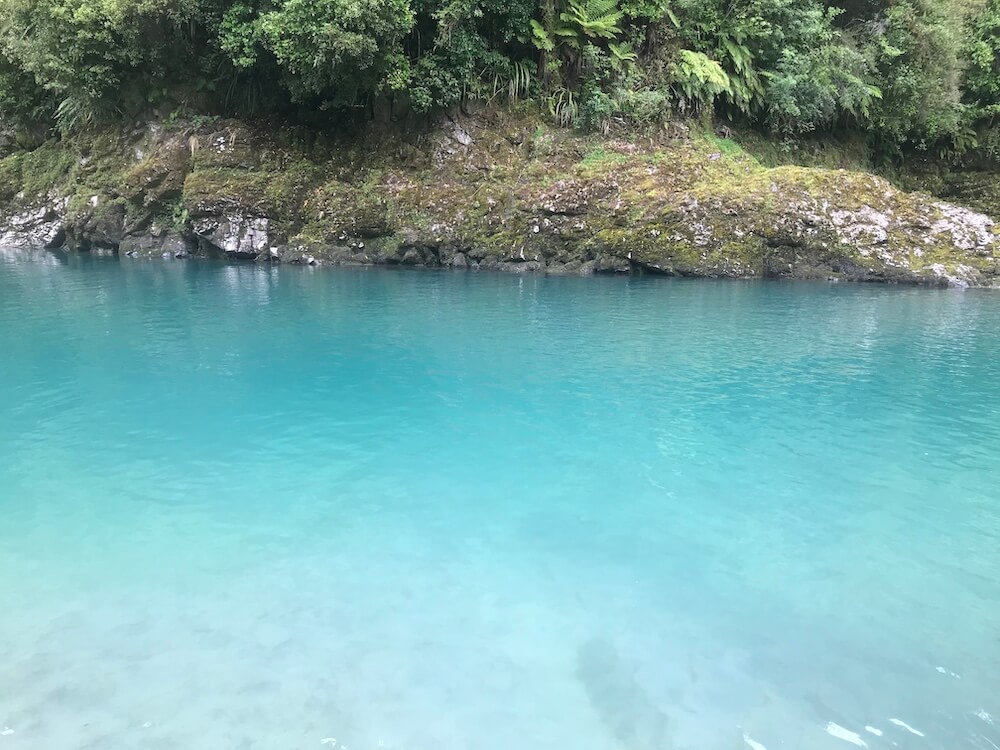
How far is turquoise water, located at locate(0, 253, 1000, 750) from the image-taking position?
11.4ft

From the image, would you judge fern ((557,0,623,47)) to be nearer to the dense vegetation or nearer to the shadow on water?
the dense vegetation

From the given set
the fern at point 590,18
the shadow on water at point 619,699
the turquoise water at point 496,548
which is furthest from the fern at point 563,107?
the shadow on water at point 619,699

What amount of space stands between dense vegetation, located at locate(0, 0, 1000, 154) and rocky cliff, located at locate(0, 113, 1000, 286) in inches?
42.1

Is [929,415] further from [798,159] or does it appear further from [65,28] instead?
[65,28]

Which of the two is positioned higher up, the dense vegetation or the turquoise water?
the dense vegetation

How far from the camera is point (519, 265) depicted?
20.2 m

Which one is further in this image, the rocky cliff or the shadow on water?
the rocky cliff

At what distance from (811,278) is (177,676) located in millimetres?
18229

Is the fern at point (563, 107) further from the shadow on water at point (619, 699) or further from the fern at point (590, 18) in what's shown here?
the shadow on water at point (619, 699)

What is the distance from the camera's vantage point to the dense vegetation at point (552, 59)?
19.7 meters

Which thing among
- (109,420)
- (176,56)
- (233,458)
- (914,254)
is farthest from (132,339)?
(914,254)

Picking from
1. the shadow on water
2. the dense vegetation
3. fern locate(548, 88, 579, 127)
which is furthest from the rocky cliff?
the shadow on water

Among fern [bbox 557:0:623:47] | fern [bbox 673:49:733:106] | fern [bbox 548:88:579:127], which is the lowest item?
fern [bbox 548:88:579:127]

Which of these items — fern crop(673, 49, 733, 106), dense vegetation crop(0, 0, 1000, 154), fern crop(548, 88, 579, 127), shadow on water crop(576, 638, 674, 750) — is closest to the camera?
shadow on water crop(576, 638, 674, 750)
